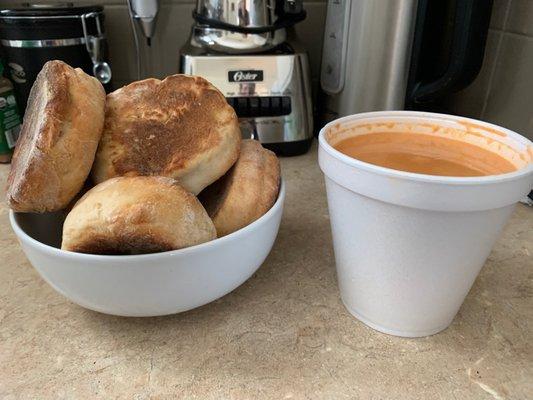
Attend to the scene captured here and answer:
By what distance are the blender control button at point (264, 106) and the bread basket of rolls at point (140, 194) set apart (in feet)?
0.99

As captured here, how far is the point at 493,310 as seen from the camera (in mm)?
399

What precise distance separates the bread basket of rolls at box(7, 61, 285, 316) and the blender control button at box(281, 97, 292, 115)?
31 cm

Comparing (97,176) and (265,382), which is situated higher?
(97,176)

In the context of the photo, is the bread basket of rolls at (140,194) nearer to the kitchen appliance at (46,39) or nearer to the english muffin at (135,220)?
the english muffin at (135,220)

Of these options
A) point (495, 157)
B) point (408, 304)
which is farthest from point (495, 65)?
point (408, 304)

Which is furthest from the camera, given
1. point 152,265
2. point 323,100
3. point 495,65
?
point 323,100

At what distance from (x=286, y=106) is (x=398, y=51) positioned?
193mm

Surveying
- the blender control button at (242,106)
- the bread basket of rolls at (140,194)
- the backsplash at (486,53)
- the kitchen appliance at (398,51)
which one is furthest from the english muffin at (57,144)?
the backsplash at (486,53)

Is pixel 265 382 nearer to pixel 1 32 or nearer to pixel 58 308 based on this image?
pixel 58 308

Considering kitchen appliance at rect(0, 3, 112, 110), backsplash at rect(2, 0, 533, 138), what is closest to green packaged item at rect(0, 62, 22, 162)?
kitchen appliance at rect(0, 3, 112, 110)

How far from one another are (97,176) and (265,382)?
221 millimetres

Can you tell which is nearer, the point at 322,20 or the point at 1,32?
the point at 1,32

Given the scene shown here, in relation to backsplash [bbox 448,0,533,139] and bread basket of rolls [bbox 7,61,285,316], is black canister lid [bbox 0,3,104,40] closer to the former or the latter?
bread basket of rolls [bbox 7,61,285,316]

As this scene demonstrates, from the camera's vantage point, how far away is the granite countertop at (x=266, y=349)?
0.32 m
